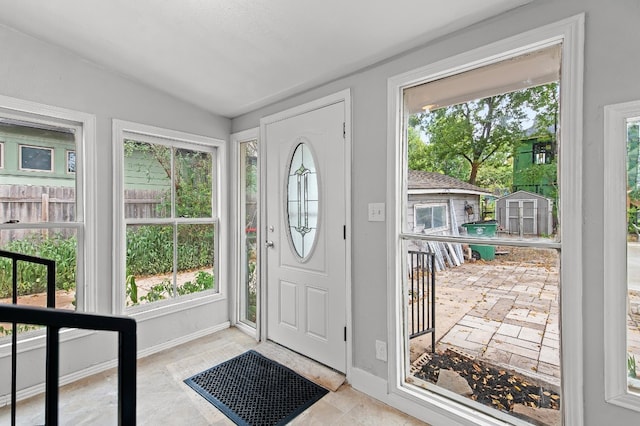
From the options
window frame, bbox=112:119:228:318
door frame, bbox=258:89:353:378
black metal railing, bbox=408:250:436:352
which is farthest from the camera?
window frame, bbox=112:119:228:318

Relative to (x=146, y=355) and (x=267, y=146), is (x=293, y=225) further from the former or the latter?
(x=146, y=355)

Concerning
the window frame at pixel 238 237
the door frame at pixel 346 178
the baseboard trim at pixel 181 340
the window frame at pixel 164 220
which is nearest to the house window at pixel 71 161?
the window frame at pixel 164 220

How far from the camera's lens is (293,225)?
2.70m

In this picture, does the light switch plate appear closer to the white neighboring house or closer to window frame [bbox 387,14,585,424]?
the white neighboring house

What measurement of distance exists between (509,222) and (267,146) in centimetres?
204

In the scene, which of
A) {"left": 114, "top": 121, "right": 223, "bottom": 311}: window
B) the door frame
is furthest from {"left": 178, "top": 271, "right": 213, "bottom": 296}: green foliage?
the door frame

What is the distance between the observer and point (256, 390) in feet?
7.16

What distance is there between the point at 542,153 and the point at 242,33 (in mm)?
1812

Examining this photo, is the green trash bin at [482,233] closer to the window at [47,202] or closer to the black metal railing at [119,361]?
the black metal railing at [119,361]

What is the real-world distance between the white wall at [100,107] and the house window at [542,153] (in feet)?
9.02

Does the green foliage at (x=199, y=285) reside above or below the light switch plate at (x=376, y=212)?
below

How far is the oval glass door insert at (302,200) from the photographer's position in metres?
2.55

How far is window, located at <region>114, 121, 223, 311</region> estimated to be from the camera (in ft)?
8.80

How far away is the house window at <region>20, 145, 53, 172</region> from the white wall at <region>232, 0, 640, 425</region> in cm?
229
